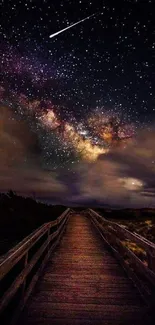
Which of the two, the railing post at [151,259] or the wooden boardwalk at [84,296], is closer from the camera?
the wooden boardwalk at [84,296]

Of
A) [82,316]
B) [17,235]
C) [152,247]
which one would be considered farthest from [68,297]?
[17,235]

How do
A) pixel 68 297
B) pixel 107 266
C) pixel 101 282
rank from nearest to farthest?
1. pixel 68 297
2. pixel 101 282
3. pixel 107 266

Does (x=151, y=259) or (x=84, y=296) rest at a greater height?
(x=151, y=259)

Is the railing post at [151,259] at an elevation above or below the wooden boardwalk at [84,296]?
above

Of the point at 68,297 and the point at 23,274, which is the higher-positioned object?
the point at 23,274

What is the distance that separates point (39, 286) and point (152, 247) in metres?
2.45

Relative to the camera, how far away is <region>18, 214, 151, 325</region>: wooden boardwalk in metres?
4.43

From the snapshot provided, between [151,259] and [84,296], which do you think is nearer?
[151,259]

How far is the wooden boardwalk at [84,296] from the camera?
→ 443cm

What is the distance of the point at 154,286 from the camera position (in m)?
4.68

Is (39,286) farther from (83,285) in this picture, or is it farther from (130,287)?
(130,287)

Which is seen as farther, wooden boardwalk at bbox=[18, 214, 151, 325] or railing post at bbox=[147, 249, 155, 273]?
railing post at bbox=[147, 249, 155, 273]

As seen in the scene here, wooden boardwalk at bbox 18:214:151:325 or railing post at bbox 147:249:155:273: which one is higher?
railing post at bbox 147:249:155:273

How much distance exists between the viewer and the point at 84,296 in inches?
217
